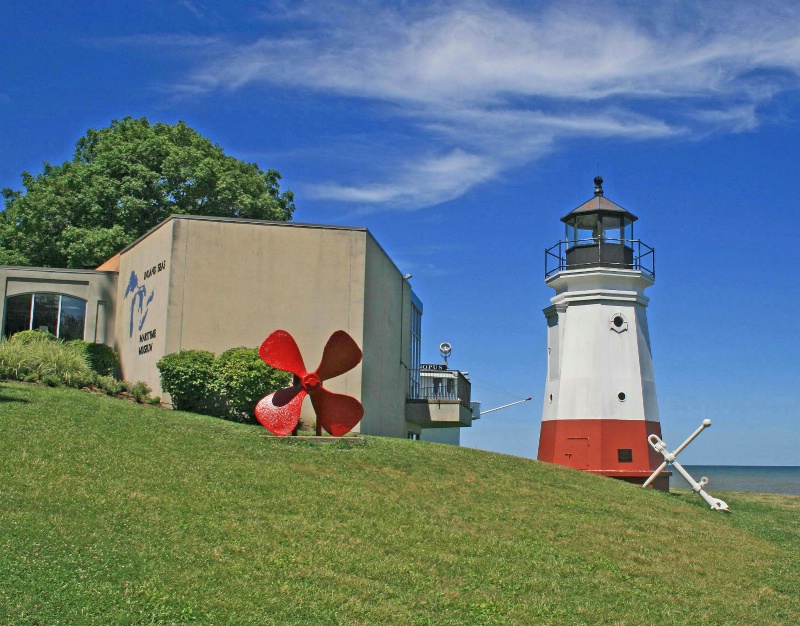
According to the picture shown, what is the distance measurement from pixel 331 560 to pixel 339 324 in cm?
1204

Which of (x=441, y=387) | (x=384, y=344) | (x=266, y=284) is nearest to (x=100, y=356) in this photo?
(x=266, y=284)

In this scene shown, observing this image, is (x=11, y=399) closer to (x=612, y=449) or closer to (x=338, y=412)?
(x=338, y=412)

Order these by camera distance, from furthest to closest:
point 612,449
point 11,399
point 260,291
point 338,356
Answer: point 612,449, point 260,291, point 338,356, point 11,399

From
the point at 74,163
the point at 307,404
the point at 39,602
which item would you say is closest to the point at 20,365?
the point at 307,404

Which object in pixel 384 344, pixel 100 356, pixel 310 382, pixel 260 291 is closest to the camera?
pixel 310 382

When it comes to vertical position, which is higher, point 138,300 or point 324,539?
point 138,300

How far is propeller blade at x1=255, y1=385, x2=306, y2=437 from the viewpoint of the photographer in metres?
18.9

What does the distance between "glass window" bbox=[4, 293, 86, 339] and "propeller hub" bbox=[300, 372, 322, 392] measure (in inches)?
467

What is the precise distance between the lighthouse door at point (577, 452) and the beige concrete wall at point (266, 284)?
7.50 metres

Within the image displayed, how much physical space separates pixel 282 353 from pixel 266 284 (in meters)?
4.41

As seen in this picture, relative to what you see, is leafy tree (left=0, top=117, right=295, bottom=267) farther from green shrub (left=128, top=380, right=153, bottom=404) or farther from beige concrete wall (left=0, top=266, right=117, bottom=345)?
green shrub (left=128, top=380, right=153, bottom=404)

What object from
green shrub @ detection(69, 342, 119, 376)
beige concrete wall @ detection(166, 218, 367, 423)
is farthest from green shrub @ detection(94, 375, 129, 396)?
green shrub @ detection(69, 342, 119, 376)

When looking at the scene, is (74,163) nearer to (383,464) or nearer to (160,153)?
(160,153)

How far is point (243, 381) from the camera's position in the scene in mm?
21312
